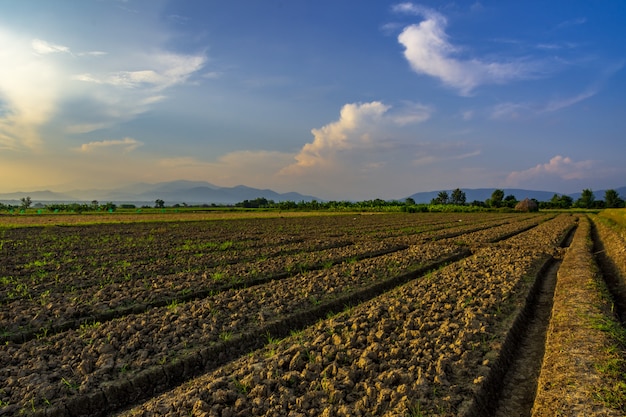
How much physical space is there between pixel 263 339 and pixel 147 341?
1989 mm

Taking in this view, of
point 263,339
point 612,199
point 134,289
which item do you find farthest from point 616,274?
point 612,199

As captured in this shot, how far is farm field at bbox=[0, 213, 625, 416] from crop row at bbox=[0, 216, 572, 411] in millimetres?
26

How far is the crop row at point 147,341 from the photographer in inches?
197

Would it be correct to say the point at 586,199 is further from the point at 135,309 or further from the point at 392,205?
the point at 135,309

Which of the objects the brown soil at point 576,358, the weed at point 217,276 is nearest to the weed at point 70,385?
the weed at point 217,276

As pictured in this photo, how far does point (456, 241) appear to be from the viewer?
21.0m

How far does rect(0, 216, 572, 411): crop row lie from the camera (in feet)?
16.4

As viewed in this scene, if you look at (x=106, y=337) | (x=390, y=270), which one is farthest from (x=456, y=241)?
(x=106, y=337)

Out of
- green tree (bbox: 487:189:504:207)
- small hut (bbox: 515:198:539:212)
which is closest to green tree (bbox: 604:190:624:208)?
green tree (bbox: 487:189:504:207)

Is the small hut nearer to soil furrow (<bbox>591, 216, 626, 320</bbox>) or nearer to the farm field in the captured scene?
soil furrow (<bbox>591, 216, 626, 320</bbox>)

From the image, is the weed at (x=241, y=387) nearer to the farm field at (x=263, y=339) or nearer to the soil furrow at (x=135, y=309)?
the farm field at (x=263, y=339)

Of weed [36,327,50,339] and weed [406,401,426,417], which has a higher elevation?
weed [406,401,426,417]

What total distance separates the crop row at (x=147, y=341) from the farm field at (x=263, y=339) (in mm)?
26

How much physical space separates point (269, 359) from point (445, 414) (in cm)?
247
